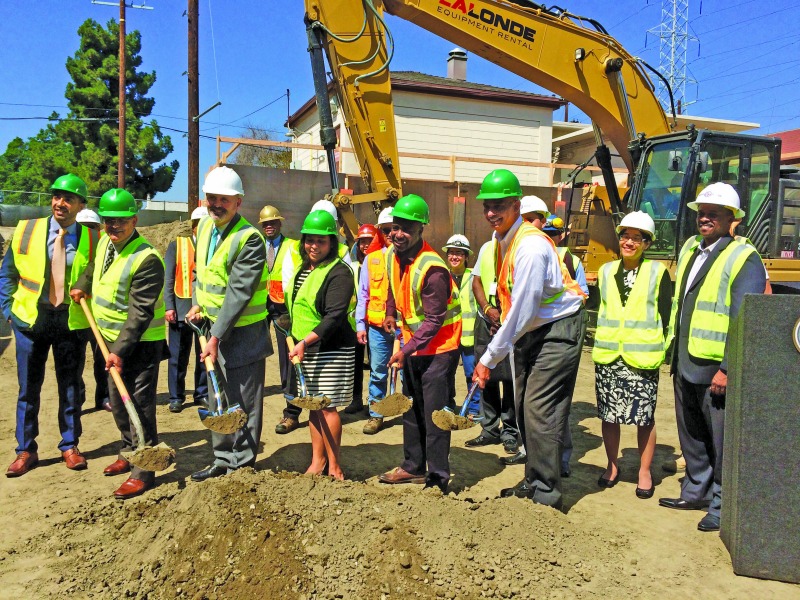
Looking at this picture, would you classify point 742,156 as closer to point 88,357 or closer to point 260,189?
point 260,189

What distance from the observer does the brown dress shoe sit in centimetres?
468

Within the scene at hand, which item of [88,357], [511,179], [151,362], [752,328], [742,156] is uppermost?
[742,156]

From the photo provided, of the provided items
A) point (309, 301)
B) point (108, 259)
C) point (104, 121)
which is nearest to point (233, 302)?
point (309, 301)

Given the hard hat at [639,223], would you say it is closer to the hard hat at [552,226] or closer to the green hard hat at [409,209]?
the hard hat at [552,226]

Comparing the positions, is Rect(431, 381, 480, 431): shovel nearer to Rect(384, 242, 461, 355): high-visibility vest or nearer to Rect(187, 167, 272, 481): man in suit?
Rect(384, 242, 461, 355): high-visibility vest

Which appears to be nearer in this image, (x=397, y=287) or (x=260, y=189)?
(x=397, y=287)

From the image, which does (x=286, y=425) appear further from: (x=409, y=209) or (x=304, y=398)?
(x=409, y=209)

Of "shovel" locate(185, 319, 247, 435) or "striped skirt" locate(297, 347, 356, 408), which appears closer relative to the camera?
"shovel" locate(185, 319, 247, 435)

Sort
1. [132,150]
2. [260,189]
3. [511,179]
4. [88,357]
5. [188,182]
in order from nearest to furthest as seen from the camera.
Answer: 1. [511,179]
2. [88,357]
3. [260,189]
4. [188,182]
5. [132,150]

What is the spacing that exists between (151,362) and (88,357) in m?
5.69

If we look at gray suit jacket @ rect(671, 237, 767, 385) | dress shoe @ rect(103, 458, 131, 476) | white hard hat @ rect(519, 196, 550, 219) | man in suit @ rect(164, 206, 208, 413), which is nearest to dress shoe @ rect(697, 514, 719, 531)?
gray suit jacket @ rect(671, 237, 767, 385)

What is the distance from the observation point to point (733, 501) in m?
3.45

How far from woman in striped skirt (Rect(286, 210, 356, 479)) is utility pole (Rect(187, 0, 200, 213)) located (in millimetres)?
11120

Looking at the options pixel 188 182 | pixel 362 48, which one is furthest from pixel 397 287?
pixel 188 182
